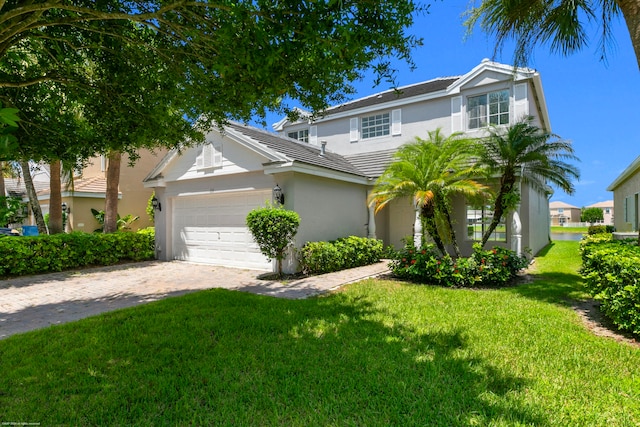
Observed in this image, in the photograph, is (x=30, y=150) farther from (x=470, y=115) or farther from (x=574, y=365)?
(x=470, y=115)

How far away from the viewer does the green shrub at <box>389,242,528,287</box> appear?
318 inches

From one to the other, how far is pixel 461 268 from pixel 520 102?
26.4 feet

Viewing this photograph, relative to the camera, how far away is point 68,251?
1090cm

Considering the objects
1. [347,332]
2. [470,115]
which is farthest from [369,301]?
[470,115]

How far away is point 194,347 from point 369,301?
11.5ft

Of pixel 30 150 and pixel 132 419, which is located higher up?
pixel 30 150

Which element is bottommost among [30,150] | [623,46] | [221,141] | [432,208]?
[432,208]

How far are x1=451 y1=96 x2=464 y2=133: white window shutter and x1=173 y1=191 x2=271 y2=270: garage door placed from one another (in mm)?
8633

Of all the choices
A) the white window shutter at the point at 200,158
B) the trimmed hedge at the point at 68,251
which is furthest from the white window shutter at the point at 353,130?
the trimmed hedge at the point at 68,251

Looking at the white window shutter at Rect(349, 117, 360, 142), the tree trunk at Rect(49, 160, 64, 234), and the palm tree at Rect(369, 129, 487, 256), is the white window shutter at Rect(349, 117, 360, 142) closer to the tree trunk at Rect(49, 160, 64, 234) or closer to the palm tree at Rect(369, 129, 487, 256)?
the palm tree at Rect(369, 129, 487, 256)

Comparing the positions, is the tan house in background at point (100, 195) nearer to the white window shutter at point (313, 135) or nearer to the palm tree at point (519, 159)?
the white window shutter at point (313, 135)

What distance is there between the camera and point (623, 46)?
6.83 meters

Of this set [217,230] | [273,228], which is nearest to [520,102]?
[273,228]

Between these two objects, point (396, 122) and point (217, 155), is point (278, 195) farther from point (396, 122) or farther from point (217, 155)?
point (396, 122)
